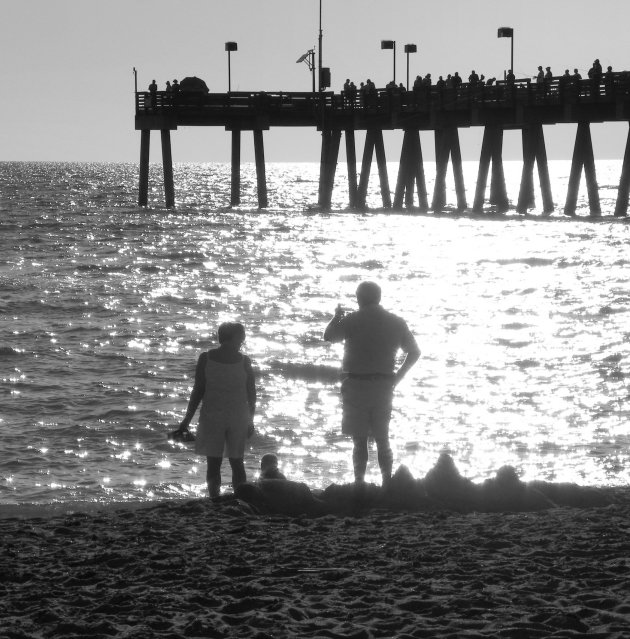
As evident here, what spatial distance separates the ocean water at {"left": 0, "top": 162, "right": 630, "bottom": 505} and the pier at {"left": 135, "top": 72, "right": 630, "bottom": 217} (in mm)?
1985

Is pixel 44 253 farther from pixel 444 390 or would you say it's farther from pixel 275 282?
pixel 444 390

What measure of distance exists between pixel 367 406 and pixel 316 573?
2208mm

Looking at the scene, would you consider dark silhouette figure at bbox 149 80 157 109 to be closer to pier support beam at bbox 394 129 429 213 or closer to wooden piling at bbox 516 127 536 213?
pier support beam at bbox 394 129 429 213

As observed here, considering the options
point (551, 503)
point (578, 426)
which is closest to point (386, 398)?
point (551, 503)

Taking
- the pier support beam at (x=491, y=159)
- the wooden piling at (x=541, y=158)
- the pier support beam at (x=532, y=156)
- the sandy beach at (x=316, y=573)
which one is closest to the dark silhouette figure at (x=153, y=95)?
the pier support beam at (x=491, y=159)

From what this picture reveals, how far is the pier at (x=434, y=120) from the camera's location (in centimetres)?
3578

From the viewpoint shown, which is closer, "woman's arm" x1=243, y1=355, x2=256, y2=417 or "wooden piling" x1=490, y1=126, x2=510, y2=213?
"woman's arm" x1=243, y1=355, x2=256, y2=417

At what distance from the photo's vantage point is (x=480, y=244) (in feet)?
122

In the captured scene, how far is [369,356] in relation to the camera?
332 inches

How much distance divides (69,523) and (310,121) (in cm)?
3824

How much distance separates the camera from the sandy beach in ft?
18.4

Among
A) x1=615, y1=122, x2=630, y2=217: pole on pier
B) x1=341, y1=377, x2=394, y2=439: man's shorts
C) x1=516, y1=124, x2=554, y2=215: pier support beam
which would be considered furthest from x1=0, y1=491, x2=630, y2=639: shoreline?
x1=516, y1=124, x2=554, y2=215: pier support beam

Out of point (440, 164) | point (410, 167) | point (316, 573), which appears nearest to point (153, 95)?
point (410, 167)

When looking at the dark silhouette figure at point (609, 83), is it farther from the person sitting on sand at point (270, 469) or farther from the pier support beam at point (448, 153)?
the person sitting on sand at point (270, 469)
